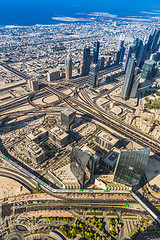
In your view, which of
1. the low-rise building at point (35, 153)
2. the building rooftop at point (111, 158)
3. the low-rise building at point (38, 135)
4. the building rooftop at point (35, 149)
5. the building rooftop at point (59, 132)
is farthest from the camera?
the building rooftop at point (59, 132)

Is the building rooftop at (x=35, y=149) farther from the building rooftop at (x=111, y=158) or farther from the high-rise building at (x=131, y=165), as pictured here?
the high-rise building at (x=131, y=165)

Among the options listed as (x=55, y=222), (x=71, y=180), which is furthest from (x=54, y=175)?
(x=55, y=222)

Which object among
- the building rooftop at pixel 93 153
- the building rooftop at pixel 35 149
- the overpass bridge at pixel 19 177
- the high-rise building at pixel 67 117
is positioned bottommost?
the overpass bridge at pixel 19 177

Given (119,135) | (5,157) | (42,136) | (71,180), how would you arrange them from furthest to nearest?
(119,135) < (42,136) < (5,157) < (71,180)

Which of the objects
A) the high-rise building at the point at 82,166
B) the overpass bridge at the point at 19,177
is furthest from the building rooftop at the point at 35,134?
the high-rise building at the point at 82,166

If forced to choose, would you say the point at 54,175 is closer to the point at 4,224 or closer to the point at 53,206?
the point at 53,206

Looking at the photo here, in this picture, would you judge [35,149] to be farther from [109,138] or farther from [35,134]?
[109,138]
